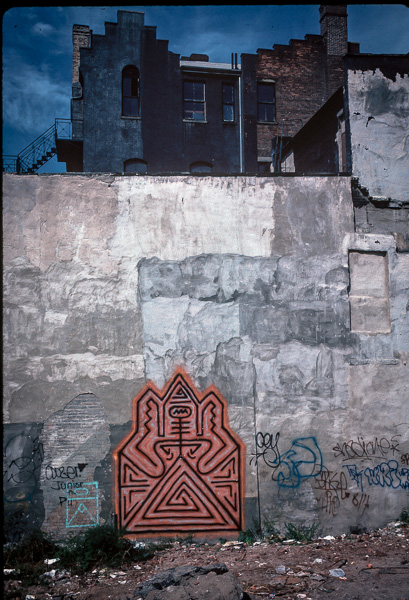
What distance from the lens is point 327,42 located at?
20.3 metres

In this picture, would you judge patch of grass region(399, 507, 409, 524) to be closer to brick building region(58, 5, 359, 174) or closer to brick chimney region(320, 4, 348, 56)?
brick building region(58, 5, 359, 174)

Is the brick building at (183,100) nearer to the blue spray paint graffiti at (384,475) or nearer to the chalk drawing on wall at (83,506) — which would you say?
the blue spray paint graffiti at (384,475)

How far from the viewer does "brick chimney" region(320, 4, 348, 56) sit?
2023 centimetres

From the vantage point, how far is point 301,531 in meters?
5.91

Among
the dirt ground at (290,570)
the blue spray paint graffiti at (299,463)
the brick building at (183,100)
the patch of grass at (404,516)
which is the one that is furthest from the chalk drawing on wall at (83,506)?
the brick building at (183,100)

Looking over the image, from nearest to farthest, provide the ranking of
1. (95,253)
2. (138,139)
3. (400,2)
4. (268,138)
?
(400,2) → (95,253) → (138,139) → (268,138)

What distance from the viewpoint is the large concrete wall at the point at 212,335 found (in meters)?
5.93

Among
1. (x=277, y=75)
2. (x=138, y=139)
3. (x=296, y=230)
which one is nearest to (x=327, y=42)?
(x=277, y=75)

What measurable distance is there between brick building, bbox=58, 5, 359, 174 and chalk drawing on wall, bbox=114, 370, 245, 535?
488 inches

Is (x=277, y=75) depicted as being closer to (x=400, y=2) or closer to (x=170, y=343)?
(x=170, y=343)

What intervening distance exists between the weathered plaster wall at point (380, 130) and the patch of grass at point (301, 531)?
4.61 meters

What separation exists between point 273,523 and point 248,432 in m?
1.18

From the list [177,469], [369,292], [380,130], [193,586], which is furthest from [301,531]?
[380,130]

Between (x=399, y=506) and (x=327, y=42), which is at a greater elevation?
(x=327, y=42)
